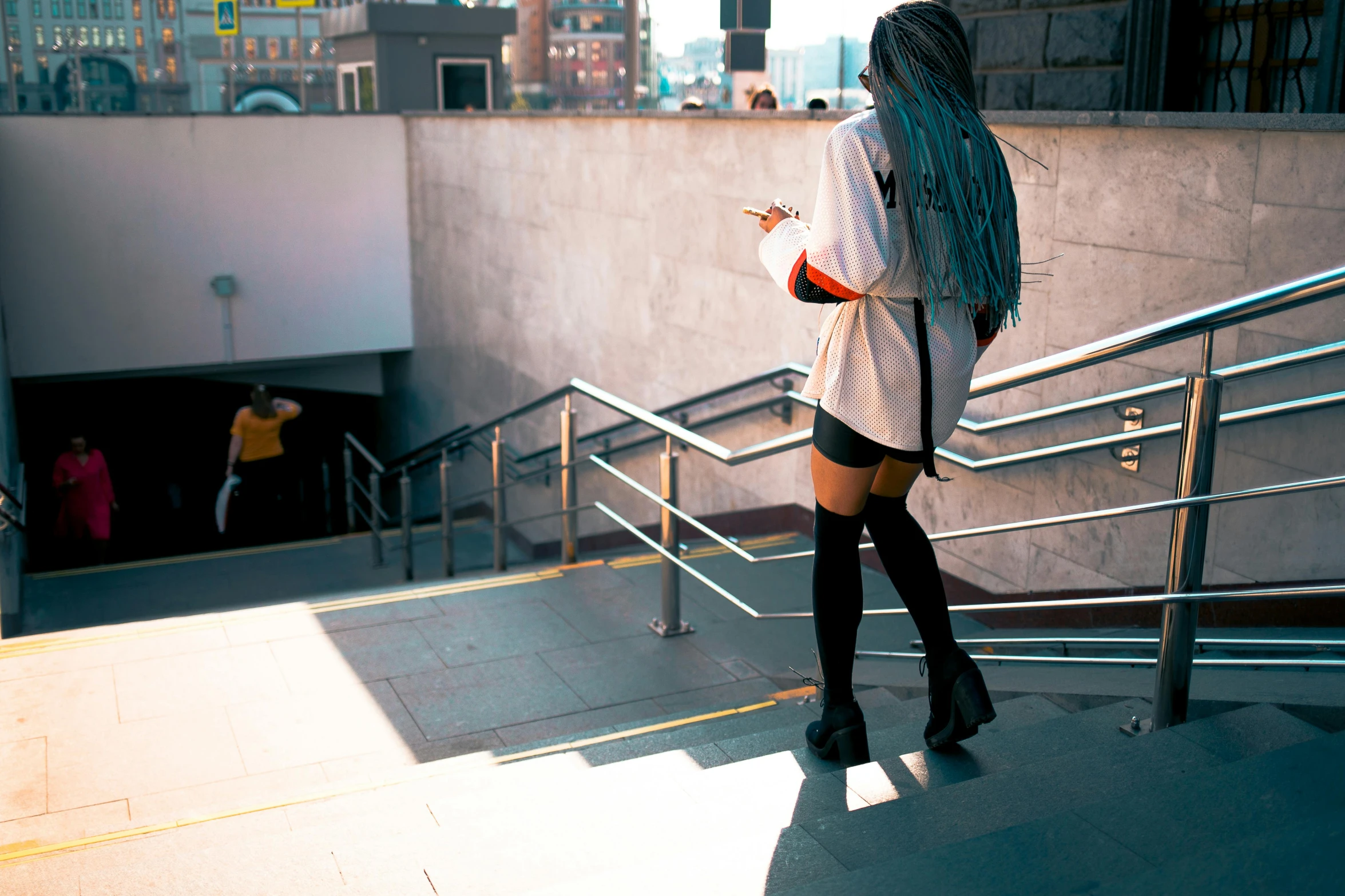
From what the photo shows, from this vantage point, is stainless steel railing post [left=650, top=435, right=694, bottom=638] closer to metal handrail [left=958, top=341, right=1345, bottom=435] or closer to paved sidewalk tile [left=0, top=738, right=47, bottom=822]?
metal handrail [left=958, top=341, right=1345, bottom=435]

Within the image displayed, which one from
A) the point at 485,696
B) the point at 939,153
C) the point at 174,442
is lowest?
the point at 174,442

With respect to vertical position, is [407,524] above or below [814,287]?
below

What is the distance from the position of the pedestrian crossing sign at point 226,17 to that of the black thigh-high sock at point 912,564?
11183mm

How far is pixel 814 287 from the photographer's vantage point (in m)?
1.99

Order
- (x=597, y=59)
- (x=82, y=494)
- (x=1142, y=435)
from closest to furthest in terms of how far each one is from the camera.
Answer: (x=1142, y=435) < (x=82, y=494) < (x=597, y=59)

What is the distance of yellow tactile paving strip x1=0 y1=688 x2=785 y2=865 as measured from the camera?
2.66m

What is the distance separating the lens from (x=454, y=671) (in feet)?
13.0

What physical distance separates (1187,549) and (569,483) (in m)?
3.46

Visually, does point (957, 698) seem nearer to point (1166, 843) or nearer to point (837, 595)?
point (837, 595)

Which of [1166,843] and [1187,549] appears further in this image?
[1187,549]

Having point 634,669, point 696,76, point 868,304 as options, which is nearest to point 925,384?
point 868,304

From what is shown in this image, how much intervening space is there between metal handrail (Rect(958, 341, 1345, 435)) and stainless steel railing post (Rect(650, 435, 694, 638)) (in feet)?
3.31

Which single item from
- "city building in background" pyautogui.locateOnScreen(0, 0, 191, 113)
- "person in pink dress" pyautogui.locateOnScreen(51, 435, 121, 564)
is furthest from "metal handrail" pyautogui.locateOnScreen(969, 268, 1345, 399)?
"city building in background" pyautogui.locateOnScreen(0, 0, 191, 113)

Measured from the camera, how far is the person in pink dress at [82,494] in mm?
8562
